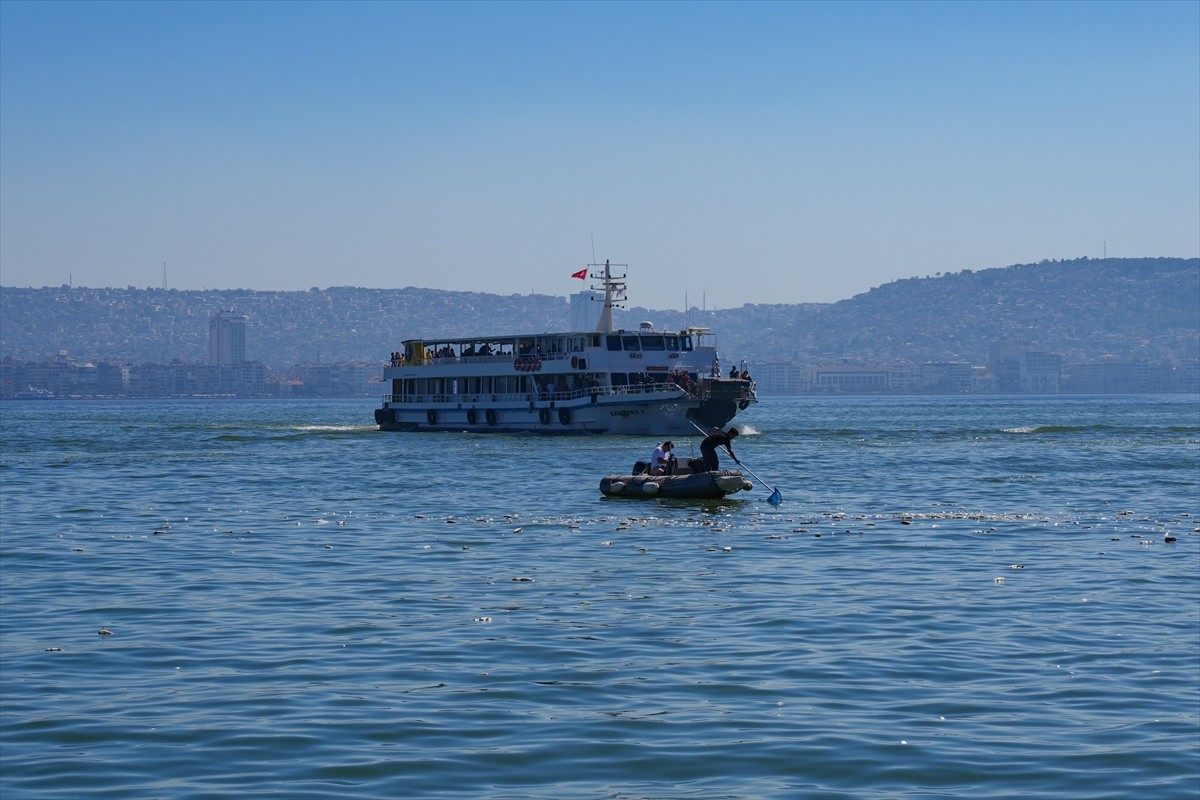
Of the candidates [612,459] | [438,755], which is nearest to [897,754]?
[438,755]

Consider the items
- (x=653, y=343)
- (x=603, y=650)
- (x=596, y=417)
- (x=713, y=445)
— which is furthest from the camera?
(x=653, y=343)

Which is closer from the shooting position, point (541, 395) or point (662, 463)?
point (662, 463)

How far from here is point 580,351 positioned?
77250 millimetres

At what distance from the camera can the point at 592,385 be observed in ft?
253

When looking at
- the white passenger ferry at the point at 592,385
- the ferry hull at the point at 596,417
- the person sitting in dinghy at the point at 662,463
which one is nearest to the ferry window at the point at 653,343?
the white passenger ferry at the point at 592,385

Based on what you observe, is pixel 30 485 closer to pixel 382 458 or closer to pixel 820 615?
pixel 382 458

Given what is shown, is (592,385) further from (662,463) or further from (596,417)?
(662,463)

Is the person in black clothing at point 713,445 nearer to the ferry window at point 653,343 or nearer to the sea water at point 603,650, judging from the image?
the sea water at point 603,650

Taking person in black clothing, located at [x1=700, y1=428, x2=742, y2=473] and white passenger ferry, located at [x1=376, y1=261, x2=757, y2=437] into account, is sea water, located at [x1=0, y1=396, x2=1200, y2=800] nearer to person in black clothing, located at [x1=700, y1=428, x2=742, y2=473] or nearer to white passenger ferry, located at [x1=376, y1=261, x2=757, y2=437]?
person in black clothing, located at [x1=700, y1=428, x2=742, y2=473]

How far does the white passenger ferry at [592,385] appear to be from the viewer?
239 ft

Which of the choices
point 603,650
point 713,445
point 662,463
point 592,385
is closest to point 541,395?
point 592,385

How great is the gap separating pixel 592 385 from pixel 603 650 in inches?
2332

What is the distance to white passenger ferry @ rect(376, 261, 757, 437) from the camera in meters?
72.8

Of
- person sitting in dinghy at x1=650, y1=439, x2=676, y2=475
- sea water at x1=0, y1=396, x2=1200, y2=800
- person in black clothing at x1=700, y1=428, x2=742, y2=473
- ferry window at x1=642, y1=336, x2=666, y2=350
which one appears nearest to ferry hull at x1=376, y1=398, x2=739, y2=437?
ferry window at x1=642, y1=336, x2=666, y2=350
